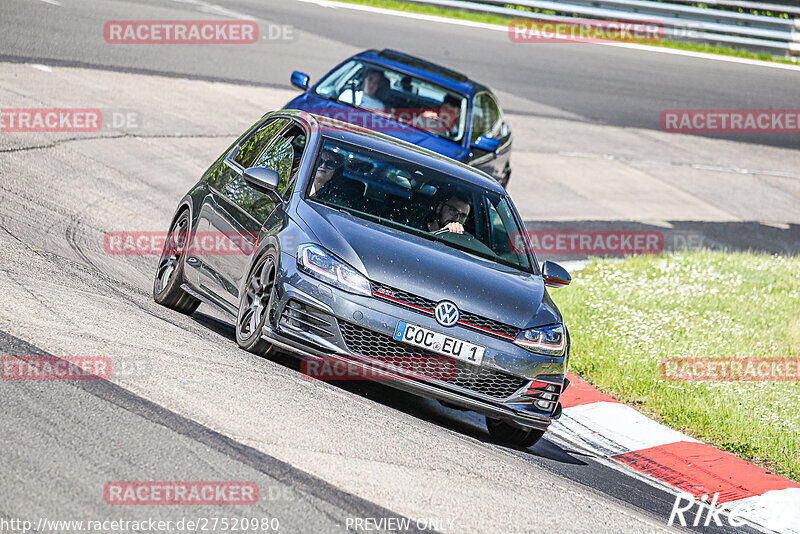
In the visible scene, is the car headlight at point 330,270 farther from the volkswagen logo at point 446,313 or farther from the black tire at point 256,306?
the volkswagen logo at point 446,313

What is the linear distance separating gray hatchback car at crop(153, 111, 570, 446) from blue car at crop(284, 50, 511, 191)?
409 centimetres

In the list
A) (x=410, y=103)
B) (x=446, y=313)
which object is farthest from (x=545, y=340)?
(x=410, y=103)

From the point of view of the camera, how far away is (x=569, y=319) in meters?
10.5

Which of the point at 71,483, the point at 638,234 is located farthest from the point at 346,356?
the point at 638,234

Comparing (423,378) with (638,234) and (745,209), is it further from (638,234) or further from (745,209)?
(745,209)

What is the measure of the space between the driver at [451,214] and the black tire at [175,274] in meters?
1.93

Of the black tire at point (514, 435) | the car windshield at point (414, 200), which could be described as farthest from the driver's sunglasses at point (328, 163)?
the black tire at point (514, 435)

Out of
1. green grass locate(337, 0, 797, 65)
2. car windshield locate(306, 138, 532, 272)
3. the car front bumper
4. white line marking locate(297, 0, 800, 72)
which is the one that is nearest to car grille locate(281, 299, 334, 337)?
the car front bumper

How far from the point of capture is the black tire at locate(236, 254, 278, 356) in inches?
263

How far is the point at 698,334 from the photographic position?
402 inches

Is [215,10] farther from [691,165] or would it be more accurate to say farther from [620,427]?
[620,427]

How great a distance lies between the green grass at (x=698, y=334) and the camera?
8203 mm

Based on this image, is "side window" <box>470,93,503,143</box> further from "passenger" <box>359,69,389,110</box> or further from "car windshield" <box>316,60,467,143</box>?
"passenger" <box>359,69,389,110</box>

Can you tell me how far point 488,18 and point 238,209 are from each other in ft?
68.9
